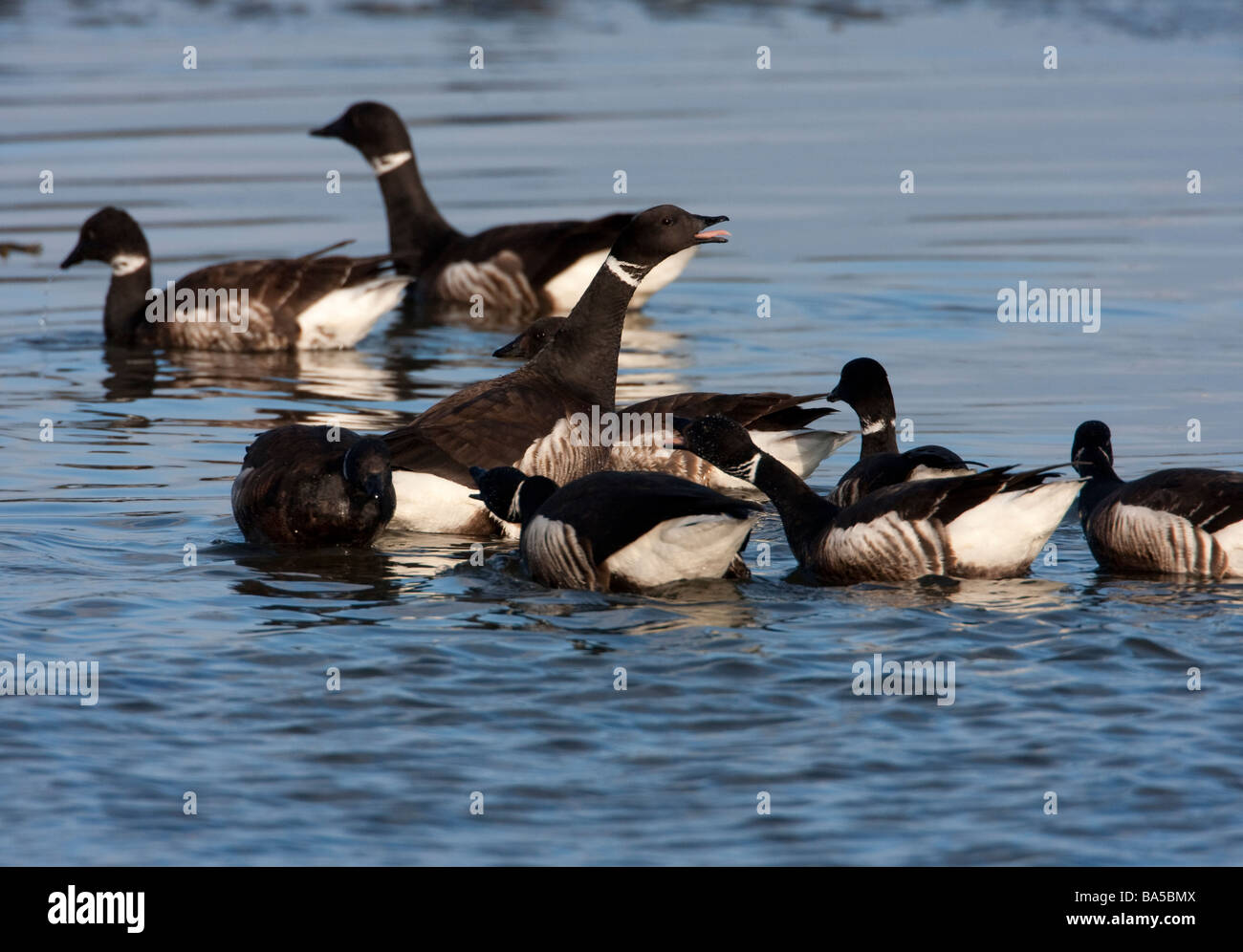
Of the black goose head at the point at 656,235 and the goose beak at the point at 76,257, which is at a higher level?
the goose beak at the point at 76,257

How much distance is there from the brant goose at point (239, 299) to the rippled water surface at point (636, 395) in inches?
12.6

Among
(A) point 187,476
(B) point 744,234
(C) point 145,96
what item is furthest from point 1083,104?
(A) point 187,476

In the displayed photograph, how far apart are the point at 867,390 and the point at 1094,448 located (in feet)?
5.29

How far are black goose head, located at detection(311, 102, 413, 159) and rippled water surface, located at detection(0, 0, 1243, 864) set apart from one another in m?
1.34

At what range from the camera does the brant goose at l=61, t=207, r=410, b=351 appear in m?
16.6

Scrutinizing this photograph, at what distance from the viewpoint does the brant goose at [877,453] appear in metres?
9.88

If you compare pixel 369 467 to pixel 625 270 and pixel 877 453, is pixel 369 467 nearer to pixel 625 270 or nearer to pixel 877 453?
pixel 625 270

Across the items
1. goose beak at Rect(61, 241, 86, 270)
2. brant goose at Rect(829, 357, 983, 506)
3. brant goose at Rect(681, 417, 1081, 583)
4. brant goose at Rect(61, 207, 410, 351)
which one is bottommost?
brant goose at Rect(681, 417, 1081, 583)

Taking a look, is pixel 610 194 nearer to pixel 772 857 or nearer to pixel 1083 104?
pixel 1083 104

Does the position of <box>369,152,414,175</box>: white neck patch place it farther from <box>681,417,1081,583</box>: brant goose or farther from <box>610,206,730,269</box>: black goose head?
<box>681,417,1081,583</box>: brant goose

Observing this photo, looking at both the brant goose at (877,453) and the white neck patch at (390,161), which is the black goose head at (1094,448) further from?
the white neck patch at (390,161)

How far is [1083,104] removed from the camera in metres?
25.6

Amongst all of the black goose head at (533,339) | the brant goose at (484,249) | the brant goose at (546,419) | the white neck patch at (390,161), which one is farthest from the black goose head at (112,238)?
the brant goose at (546,419)

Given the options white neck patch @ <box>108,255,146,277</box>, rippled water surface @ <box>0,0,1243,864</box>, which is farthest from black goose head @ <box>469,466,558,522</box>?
white neck patch @ <box>108,255,146,277</box>
